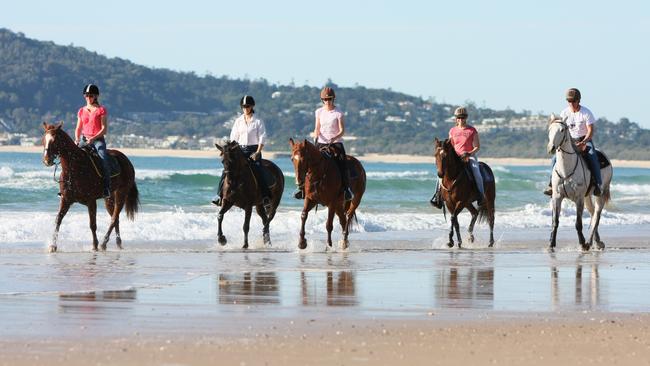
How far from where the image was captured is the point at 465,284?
1328cm

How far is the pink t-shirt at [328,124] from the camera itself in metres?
18.2

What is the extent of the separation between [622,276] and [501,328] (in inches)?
191

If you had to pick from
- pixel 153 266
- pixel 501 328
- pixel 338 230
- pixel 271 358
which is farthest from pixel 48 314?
pixel 338 230

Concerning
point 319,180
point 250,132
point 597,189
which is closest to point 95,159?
point 250,132

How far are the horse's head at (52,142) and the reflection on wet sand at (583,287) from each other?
6.35 metres

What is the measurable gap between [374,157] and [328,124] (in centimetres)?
13708

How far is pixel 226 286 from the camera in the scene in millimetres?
12820

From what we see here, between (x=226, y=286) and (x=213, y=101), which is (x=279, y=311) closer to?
(x=226, y=286)

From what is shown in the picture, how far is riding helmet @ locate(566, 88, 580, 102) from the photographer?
1859 centimetres

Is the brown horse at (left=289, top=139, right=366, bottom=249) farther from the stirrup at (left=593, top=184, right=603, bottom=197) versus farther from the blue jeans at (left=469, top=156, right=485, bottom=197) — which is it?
the stirrup at (left=593, top=184, right=603, bottom=197)

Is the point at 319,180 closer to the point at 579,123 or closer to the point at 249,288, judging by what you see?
the point at 579,123

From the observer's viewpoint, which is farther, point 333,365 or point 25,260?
point 25,260

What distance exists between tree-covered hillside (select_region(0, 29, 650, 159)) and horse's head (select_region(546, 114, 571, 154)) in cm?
12616

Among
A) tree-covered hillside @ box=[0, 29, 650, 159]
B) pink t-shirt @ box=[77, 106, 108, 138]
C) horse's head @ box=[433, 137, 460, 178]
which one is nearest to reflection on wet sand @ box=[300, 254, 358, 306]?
horse's head @ box=[433, 137, 460, 178]
